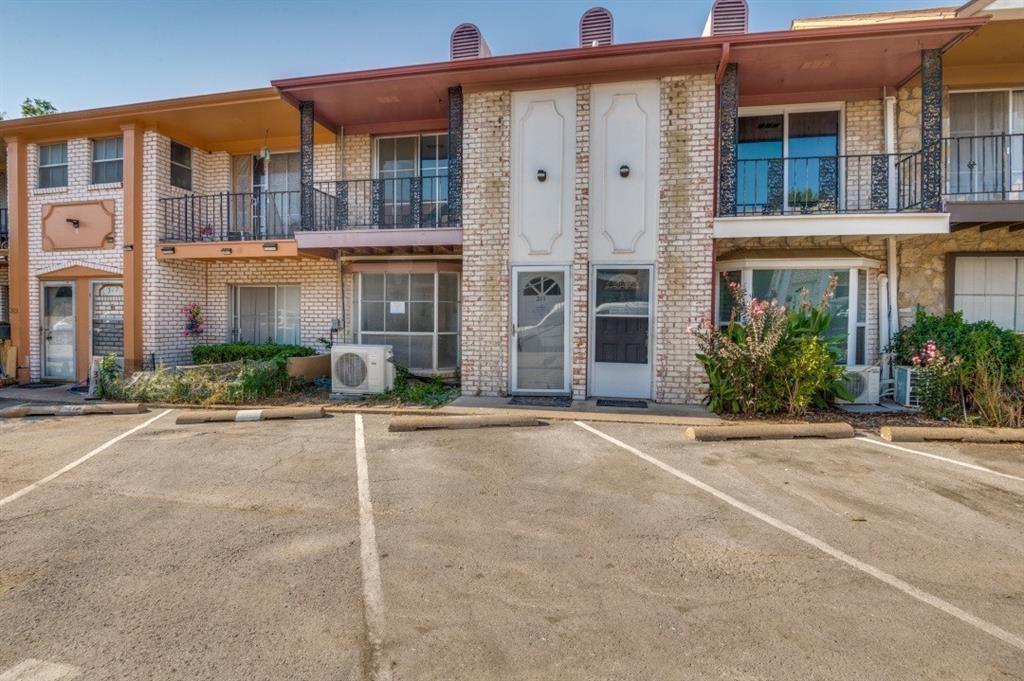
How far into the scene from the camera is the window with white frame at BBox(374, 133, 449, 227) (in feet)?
34.9

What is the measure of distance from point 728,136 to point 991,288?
5618mm

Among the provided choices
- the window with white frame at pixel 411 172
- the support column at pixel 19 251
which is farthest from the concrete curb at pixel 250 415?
the support column at pixel 19 251

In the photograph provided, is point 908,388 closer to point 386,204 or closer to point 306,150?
point 386,204

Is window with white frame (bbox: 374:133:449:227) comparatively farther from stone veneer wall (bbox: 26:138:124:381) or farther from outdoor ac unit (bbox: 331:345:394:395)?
stone veneer wall (bbox: 26:138:124:381)

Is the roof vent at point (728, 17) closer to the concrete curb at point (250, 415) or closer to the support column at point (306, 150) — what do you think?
the support column at point (306, 150)

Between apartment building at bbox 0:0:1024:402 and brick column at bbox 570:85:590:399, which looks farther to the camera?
brick column at bbox 570:85:590:399

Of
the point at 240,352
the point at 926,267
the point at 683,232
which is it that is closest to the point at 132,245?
the point at 240,352

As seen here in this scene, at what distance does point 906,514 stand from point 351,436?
582 centimetres

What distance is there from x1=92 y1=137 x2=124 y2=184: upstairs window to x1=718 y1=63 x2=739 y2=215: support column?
39.8 feet

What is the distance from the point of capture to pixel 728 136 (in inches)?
323

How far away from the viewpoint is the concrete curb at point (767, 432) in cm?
644

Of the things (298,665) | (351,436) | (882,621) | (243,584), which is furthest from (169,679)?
(351,436)

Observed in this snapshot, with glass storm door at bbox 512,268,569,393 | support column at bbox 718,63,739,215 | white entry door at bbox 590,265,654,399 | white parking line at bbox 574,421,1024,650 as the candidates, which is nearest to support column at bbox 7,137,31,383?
glass storm door at bbox 512,268,569,393

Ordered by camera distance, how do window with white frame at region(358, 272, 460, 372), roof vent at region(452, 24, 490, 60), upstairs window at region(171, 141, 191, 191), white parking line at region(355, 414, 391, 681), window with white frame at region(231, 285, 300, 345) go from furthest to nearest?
window with white frame at region(231, 285, 300, 345)
upstairs window at region(171, 141, 191, 191)
window with white frame at region(358, 272, 460, 372)
roof vent at region(452, 24, 490, 60)
white parking line at region(355, 414, 391, 681)
